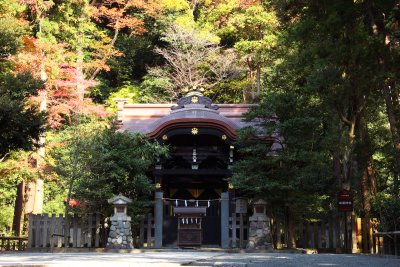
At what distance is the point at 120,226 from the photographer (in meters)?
12.4

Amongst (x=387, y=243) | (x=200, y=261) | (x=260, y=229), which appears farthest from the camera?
(x=260, y=229)

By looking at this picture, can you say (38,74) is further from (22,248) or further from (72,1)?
(22,248)

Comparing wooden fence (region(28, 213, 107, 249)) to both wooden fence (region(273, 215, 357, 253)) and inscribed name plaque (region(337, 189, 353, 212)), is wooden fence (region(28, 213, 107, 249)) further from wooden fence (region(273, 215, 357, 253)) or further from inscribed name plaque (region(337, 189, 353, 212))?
inscribed name plaque (region(337, 189, 353, 212))

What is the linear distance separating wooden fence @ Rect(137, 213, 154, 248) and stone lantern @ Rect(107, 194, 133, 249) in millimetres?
1129

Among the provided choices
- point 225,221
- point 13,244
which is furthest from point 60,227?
point 225,221

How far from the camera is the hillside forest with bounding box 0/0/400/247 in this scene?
9320 millimetres

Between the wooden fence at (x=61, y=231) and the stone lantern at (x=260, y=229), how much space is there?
4267 millimetres

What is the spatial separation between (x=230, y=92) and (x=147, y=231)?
42.7ft

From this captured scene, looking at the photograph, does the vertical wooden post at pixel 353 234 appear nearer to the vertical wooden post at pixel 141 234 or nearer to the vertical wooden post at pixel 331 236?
the vertical wooden post at pixel 331 236

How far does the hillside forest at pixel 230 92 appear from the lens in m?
9.32

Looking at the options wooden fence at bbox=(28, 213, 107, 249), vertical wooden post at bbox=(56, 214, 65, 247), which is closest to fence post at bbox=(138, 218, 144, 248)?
wooden fence at bbox=(28, 213, 107, 249)

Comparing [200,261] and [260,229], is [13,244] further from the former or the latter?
[200,261]

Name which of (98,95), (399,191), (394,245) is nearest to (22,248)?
(394,245)

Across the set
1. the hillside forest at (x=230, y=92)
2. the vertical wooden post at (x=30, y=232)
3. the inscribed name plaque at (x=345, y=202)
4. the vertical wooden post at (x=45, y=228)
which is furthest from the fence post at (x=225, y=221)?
the vertical wooden post at (x=30, y=232)
